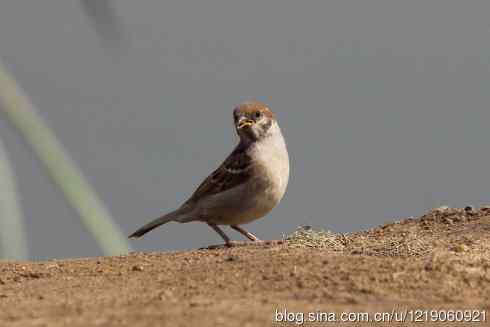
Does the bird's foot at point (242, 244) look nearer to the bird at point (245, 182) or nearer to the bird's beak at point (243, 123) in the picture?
the bird at point (245, 182)

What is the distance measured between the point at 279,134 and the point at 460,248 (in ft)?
9.49

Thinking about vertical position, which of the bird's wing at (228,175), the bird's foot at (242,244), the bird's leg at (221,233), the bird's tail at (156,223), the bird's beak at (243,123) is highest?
the bird's beak at (243,123)

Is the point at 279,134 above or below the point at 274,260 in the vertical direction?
above

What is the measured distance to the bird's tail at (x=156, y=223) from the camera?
9055 mm

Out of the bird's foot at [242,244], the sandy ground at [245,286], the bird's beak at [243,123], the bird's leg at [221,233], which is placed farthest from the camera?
the bird's beak at [243,123]

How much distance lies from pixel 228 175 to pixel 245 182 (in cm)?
28

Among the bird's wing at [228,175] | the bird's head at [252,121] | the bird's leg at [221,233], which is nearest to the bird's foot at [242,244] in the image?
the bird's leg at [221,233]

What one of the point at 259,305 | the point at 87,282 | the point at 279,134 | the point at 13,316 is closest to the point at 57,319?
the point at 13,316

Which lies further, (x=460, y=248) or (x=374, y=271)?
(x=460, y=248)

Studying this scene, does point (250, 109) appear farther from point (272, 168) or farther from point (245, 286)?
point (245, 286)

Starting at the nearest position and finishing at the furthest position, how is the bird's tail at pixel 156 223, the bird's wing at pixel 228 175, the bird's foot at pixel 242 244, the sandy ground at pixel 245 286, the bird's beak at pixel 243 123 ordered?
the sandy ground at pixel 245 286 < the bird's foot at pixel 242 244 < the bird's wing at pixel 228 175 < the bird's beak at pixel 243 123 < the bird's tail at pixel 156 223

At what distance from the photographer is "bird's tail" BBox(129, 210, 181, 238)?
9.05 m

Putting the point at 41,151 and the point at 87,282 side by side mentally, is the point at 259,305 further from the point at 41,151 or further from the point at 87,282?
the point at 41,151

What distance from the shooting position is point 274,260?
19.0ft
